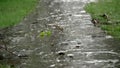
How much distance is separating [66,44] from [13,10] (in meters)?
12.0

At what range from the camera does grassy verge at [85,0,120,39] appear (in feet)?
64.4

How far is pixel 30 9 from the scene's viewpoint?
30422 mm

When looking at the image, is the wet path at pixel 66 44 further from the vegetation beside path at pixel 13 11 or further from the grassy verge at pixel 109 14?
the vegetation beside path at pixel 13 11

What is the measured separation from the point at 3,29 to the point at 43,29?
2.57 meters

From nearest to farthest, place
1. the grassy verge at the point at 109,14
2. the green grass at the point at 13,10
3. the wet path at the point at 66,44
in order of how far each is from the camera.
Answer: the wet path at the point at 66,44, the grassy verge at the point at 109,14, the green grass at the point at 13,10

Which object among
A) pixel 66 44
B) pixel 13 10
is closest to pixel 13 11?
pixel 13 10

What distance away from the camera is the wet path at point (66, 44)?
14.2m

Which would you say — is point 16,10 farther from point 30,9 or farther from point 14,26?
point 14,26

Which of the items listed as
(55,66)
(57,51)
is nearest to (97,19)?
(57,51)

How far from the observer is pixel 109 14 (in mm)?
24109

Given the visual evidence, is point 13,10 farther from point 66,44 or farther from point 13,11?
point 66,44

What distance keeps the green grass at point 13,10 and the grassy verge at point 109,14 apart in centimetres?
480

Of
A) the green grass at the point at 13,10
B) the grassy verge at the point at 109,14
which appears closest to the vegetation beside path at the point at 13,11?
the green grass at the point at 13,10

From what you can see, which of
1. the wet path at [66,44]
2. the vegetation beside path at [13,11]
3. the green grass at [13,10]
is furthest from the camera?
the green grass at [13,10]
